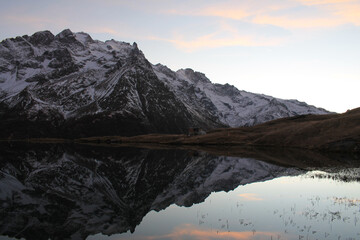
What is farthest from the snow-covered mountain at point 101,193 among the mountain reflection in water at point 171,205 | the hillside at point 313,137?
the hillside at point 313,137

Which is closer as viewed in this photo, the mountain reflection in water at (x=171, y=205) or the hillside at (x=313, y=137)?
the mountain reflection in water at (x=171, y=205)

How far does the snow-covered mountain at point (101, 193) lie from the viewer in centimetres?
3225

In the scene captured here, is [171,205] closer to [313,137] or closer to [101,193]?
[101,193]

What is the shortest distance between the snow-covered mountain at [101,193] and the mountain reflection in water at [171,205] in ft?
0.32

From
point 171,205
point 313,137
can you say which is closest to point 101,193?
point 171,205

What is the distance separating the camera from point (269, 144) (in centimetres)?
15538

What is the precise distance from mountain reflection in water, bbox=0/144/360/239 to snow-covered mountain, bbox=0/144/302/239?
97 mm

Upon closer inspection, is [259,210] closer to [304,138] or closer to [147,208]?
[147,208]

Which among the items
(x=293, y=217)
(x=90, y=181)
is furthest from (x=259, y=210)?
(x=90, y=181)

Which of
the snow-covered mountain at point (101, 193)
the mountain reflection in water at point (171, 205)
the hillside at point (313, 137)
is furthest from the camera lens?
the hillside at point (313, 137)

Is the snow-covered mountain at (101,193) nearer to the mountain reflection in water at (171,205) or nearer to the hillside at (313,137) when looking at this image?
the mountain reflection in water at (171,205)

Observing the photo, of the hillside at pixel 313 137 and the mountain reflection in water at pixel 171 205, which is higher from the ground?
the hillside at pixel 313 137

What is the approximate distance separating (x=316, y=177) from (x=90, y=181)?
40.6m

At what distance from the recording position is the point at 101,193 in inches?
1939
